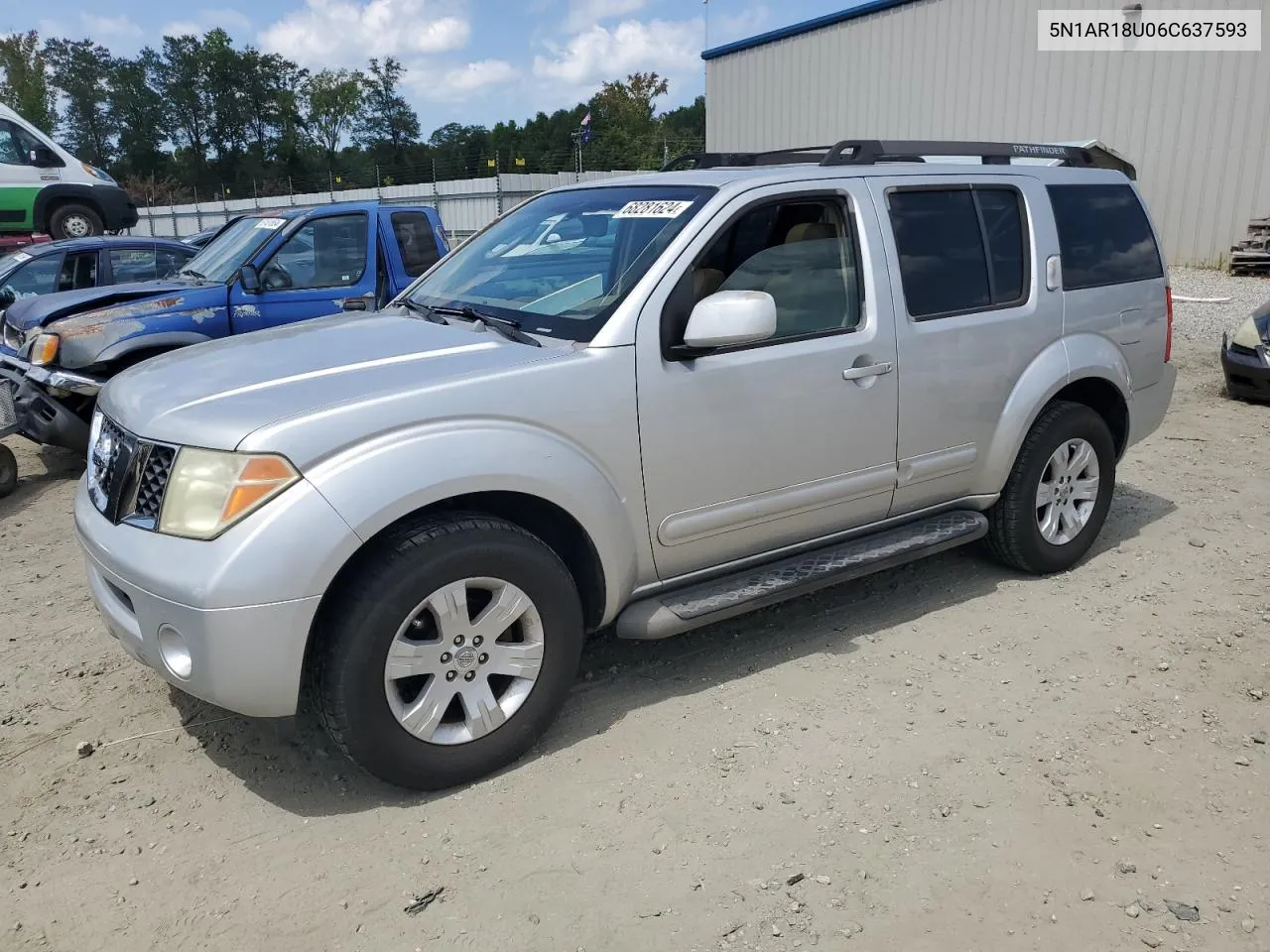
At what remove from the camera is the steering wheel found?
287 inches

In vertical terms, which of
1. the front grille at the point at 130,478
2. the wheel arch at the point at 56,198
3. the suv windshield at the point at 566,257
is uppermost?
the wheel arch at the point at 56,198

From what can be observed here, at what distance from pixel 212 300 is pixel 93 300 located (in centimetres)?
97

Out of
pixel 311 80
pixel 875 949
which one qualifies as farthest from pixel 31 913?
pixel 311 80

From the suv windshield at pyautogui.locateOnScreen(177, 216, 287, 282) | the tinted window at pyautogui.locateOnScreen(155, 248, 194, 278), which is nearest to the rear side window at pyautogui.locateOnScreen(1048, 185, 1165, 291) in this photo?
the suv windshield at pyautogui.locateOnScreen(177, 216, 287, 282)

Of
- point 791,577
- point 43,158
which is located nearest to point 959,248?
point 791,577

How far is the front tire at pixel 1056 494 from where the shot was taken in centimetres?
451

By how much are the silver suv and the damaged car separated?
14.2 ft

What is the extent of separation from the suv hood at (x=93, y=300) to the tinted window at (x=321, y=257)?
441 millimetres

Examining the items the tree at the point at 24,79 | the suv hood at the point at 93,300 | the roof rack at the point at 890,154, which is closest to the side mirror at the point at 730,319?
the roof rack at the point at 890,154

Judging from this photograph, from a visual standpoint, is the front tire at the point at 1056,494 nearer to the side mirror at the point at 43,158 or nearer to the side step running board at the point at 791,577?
the side step running board at the point at 791,577

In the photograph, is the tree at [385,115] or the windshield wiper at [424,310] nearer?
the windshield wiper at [424,310]

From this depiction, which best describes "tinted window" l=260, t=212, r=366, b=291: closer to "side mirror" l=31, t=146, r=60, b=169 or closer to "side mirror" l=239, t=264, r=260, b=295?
"side mirror" l=239, t=264, r=260, b=295

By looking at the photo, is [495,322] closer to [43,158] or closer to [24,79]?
[43,158]

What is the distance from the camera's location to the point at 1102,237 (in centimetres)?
474
